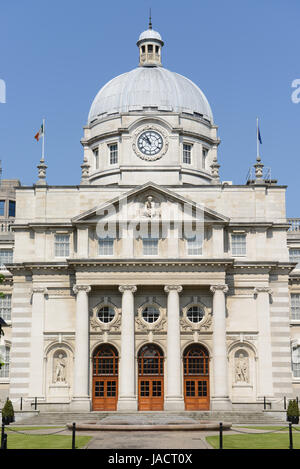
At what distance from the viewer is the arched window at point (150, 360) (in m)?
58.7

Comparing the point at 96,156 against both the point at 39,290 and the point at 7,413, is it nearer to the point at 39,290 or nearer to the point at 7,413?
the point at 39,290

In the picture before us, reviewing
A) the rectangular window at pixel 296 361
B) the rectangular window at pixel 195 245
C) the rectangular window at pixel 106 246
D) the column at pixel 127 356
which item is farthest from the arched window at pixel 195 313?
the rectangular window at pixel 296 361

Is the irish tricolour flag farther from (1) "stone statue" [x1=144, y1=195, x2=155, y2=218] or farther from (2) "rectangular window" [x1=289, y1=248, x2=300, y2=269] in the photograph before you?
(2) "rectangular window" [x1=289, y1=248, x2=300, y2=269]

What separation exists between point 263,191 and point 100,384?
20103mm

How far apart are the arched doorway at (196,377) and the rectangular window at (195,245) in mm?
7174

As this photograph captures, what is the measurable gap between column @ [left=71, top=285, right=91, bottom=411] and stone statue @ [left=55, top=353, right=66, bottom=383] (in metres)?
1.89

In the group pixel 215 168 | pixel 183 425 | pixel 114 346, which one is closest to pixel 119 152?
pixel 215 168

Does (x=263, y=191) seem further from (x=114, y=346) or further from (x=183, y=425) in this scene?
(x=183, y=425)

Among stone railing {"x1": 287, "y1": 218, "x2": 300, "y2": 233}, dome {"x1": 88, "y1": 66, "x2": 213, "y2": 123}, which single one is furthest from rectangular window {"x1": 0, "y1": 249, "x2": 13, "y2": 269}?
stone railing {"x1": 287, "y1": 218, "x2": 300, "y2": 233}

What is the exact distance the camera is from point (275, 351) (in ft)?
194

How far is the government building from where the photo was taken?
57594mm

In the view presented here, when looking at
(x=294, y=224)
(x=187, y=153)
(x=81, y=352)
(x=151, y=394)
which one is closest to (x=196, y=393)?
(x=151, y=394)

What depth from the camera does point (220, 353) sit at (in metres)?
56.9

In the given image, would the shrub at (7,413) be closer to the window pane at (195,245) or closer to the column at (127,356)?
the column at (127,356)
